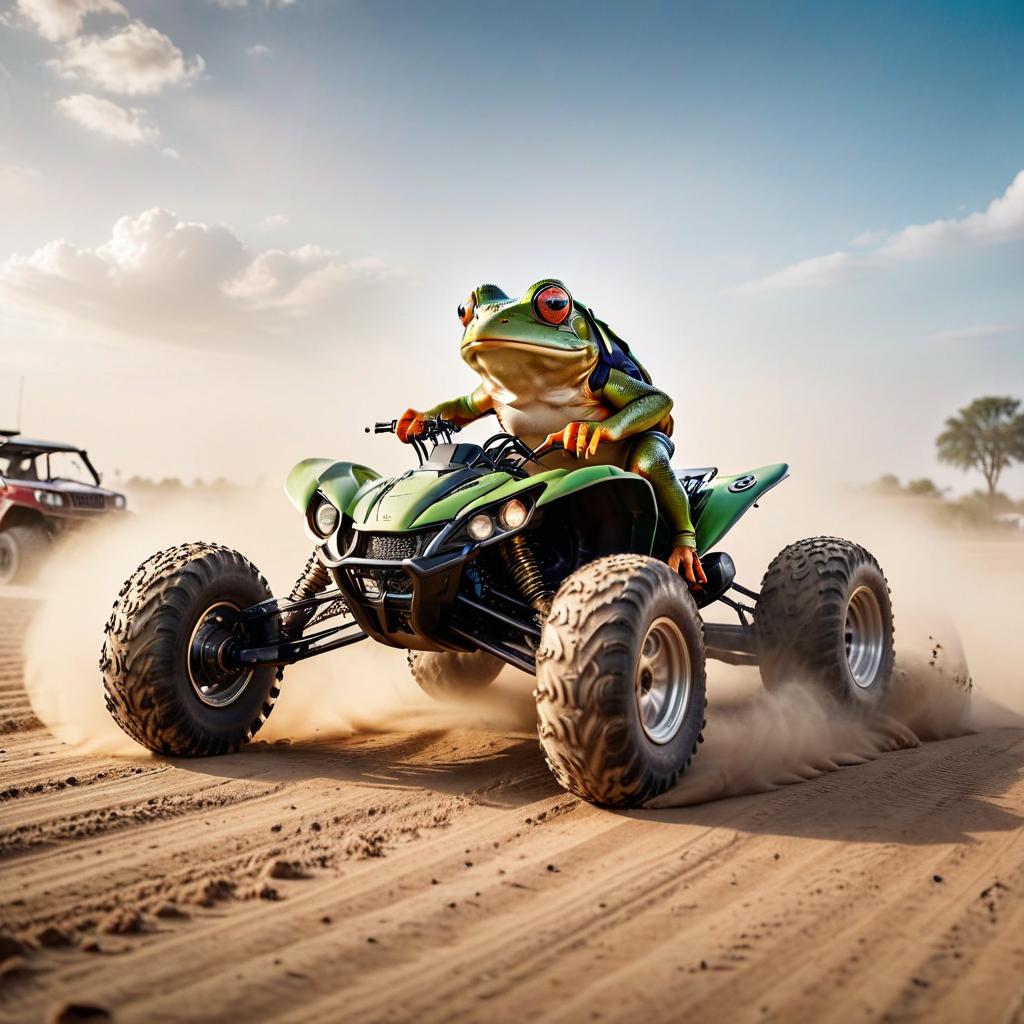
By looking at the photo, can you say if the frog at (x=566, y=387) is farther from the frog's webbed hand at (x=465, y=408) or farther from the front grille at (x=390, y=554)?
the front grille at (x=390, y=554)

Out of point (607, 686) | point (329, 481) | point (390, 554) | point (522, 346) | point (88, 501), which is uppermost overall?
point (88, 501)

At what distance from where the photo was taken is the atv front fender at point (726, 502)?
553cm

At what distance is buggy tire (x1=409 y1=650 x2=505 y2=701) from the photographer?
6.54 metres

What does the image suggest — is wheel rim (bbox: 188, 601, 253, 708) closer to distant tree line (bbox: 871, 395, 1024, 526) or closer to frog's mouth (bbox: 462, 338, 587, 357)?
frog's mouth (bbox: 462, 338, 587, 357)

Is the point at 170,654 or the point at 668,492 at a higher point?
the point at 668,492

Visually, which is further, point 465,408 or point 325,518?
point 465,408

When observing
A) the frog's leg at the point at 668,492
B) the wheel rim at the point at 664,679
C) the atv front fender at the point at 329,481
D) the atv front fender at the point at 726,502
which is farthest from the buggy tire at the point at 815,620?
the atv front fender at the point at 329,481

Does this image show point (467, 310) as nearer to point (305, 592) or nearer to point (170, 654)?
point (305, 592)

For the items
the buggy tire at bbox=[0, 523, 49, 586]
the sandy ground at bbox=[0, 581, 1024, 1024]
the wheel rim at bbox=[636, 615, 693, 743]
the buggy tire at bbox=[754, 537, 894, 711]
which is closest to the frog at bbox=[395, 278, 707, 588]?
the buggy tire at bbox=[754, 537, 894, 711]

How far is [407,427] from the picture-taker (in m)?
5.44

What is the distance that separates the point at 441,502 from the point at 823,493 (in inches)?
577

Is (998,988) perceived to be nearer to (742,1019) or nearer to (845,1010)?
(845,1010)

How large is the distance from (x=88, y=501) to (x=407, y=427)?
486 inches

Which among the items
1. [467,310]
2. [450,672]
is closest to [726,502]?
[467,310]
